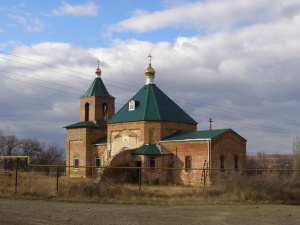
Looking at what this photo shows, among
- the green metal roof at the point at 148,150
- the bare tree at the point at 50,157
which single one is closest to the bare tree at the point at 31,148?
the bare tree at the point at 50,157

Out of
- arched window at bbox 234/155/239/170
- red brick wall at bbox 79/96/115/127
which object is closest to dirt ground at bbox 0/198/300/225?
arched window at bbox 234/155/239/170

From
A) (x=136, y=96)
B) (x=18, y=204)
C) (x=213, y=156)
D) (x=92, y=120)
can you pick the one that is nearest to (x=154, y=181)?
(x=213, y=156)

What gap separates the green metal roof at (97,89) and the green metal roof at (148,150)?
12263mm

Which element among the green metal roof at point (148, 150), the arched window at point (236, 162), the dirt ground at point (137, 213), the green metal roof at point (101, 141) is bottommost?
the dirt ground at point (137, 213)

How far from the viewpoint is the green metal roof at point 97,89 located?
43438 millimetres

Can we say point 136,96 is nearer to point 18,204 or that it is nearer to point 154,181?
point 154,181

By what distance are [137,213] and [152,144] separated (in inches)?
755

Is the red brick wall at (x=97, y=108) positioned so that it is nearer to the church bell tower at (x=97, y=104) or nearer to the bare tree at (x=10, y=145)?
the church bell tower at (x=97, y=104)

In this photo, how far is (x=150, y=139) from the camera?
33906 mm

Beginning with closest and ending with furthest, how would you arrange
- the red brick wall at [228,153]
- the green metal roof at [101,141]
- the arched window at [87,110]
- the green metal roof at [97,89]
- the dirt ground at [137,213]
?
the dirt ground at [137,213]
the red brick wall at [228,153]
the green metal roof at [101,141]
the green metal roof at [97,89]
the arched window at [87,110]

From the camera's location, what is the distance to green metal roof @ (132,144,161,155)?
106ft

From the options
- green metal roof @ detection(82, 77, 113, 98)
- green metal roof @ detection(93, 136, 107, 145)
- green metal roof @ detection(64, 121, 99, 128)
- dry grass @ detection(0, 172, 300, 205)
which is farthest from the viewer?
green metal roof @ detection(82, 77, 113, 98)

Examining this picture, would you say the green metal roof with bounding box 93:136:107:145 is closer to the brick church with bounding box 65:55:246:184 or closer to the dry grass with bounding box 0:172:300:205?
the brick church with bounding box 65:55:246:184

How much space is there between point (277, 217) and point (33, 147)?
57288mm
